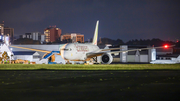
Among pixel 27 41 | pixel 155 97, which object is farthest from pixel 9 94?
pixel 27 41

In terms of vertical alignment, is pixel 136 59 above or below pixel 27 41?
below

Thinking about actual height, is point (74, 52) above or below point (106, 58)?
above

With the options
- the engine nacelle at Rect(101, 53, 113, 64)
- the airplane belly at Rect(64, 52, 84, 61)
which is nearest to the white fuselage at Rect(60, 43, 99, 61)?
the airplane belly at Rect(64, 52, 84, 61)

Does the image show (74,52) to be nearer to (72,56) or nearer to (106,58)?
(72,56)

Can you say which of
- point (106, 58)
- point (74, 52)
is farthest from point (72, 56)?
point (106, 58)

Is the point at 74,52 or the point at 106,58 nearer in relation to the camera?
the point at 74,52

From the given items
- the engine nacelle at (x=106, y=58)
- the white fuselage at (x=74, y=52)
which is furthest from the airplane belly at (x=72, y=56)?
the engine nacelle at (x=106, y=58)

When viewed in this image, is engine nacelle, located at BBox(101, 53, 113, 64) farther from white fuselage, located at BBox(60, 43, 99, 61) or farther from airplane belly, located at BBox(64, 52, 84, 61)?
airplane belly, located at BBox(64, 52, 84, 61)

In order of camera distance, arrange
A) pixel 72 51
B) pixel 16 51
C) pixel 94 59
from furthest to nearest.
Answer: pixel 16 51
pixel 94 59
pixel 72 51

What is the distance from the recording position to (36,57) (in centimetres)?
6869

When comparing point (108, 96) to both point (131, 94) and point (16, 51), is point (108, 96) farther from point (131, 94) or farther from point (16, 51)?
point (16, 51)

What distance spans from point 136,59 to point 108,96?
71259 millimetres

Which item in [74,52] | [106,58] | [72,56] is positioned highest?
[74,52]

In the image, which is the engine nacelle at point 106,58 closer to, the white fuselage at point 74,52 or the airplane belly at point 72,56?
the white fuselage at point 74,52
